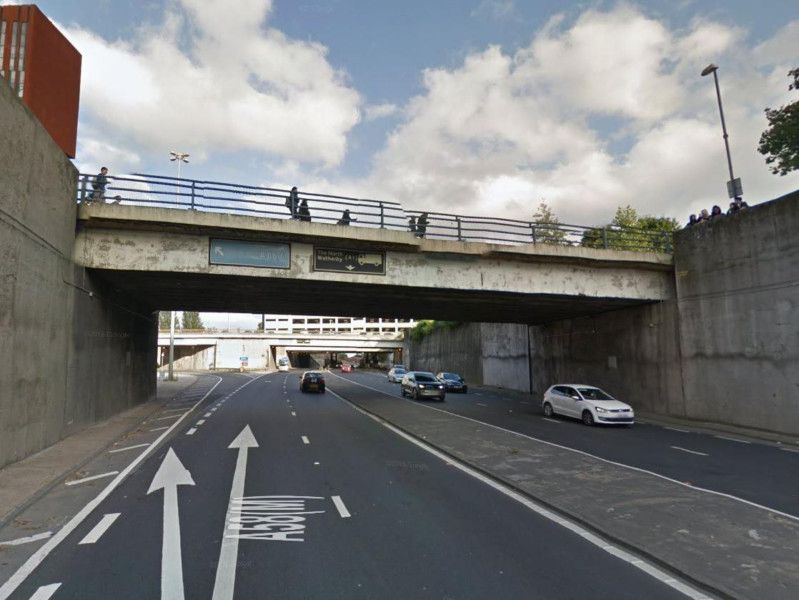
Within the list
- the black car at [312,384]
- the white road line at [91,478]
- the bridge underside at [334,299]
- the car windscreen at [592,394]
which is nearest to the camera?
the white road line at [91,478]

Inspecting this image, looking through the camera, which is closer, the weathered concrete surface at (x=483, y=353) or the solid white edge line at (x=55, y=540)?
the solid white edge line at (x=55, y=540)

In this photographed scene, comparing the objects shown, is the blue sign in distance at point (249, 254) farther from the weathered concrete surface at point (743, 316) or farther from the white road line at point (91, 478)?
the weathered concrete surface at point (743, 316)

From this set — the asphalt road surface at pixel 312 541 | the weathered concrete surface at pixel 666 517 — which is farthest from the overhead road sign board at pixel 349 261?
the asphalt road surface at pixel 312 541

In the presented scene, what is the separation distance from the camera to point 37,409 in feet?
40.2

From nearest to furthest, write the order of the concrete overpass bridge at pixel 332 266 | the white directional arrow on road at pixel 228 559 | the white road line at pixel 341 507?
the white directional arrow on road at pixel 228 559 → the white road line at pixel 341 507 → the concrete overpass bridge at pixel 332 266

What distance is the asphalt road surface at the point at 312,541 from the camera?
511 cm

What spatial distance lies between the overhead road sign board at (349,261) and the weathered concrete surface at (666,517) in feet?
24.4

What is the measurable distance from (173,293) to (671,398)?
2116 centimetres

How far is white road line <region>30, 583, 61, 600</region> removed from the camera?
4867 mm

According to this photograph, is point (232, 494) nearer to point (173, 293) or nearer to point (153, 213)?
point (153, 213)

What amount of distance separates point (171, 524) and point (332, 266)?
1159cm

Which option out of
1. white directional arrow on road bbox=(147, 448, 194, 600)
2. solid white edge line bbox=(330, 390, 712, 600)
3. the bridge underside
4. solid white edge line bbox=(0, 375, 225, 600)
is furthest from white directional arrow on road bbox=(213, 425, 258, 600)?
the bridge underside

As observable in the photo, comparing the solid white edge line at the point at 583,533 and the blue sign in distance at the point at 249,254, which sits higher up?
the blue sign in distance at the point at 249,254

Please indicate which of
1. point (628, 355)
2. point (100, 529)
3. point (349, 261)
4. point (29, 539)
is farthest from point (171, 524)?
point (628, 355)
